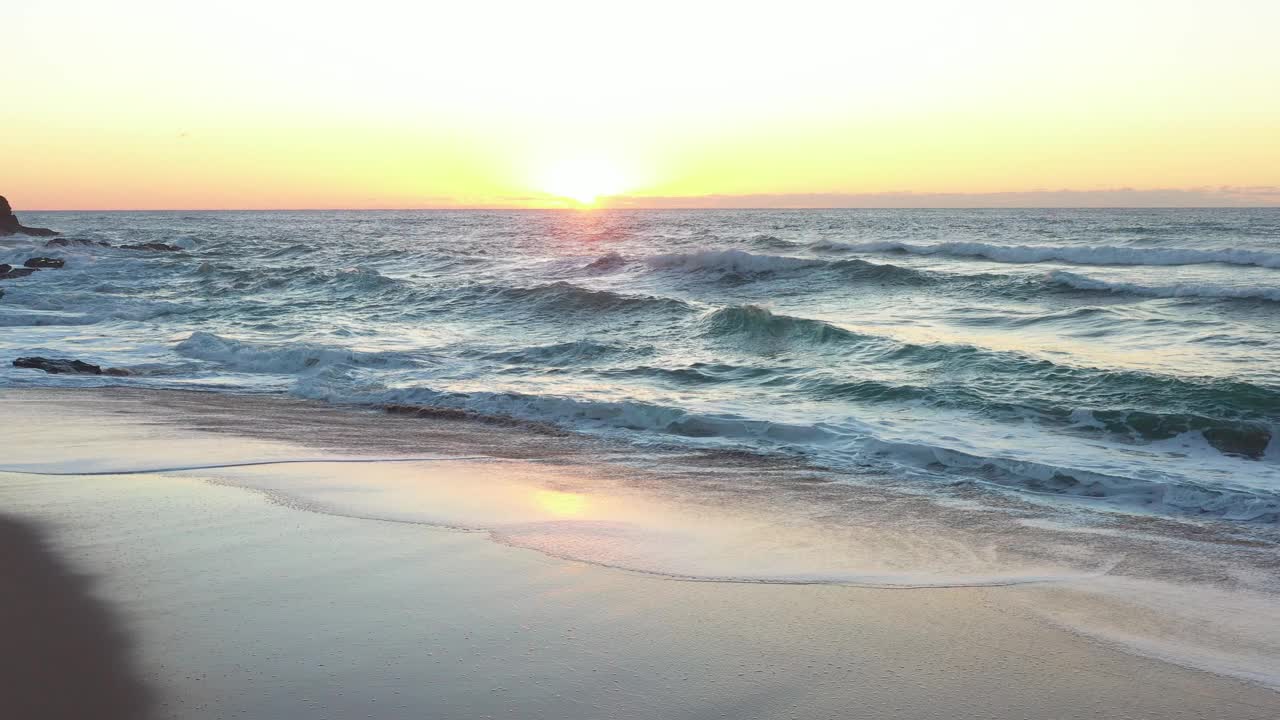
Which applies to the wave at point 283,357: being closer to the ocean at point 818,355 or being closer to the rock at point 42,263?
the ocean at point 818,355

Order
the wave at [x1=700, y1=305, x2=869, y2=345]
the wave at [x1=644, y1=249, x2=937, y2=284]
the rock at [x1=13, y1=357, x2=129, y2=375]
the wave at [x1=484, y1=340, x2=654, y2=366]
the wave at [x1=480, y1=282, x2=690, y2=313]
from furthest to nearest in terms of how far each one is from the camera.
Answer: the wave at [x1=644, y1=249, x2=937, y2=284] → the wave at [x1=480, y1=282, x2=690, y2=313] → the wave at [x1=700, y1=305, x2=869, y2=345] → the wave at [x1=484, y1=340, x2=654, y2=366] → the rock at [x1=13, y1=357, x2=129, y2=375]

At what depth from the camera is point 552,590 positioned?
4.94 metres

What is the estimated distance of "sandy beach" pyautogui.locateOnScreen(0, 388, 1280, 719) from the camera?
12.2ft

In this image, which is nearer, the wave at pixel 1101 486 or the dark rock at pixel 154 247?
the wave at pixel 1101 486

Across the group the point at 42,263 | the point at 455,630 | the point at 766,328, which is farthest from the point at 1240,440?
the point at 42,263

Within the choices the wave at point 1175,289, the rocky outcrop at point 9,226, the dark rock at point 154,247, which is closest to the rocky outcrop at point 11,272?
the dark rock at point 154,247

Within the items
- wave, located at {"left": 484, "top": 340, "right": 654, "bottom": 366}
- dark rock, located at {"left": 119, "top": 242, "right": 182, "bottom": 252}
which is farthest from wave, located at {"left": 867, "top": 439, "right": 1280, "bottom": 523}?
dark rock, located at {"left": 119, "top": 242, "right": 182, "bottom": 252}

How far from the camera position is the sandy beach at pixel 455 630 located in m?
3.72

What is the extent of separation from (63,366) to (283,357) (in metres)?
3.10

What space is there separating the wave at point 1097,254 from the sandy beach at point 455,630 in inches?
1096

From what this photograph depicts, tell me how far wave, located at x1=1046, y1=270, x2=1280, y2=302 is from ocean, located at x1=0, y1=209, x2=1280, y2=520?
0.08 meters

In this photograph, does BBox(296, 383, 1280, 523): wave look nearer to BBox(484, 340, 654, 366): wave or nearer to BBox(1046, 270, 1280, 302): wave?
BBox(484, 340, 654, 366): wave

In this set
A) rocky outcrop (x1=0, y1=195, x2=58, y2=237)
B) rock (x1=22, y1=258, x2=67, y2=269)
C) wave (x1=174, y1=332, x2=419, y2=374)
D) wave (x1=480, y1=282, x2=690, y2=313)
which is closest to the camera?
wave (x1=174, y1=332, x2=419, y2=374)

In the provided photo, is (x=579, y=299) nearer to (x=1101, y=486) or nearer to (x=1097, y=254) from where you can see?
(x=1101, y=486)
